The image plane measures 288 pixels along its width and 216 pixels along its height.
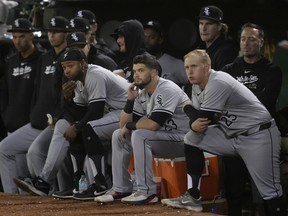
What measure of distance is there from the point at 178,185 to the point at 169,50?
2356 millimetres

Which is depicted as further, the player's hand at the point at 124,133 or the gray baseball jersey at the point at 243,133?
the player's hand at the point at 124,133

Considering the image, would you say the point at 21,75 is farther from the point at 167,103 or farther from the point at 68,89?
the point at 167,103

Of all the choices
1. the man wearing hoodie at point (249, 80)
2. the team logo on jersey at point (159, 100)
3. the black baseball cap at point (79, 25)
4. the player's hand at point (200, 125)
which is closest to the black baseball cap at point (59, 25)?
the black baseball cap at point (79, 25)

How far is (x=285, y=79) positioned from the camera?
899 cm

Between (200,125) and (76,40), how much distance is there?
6.46ft

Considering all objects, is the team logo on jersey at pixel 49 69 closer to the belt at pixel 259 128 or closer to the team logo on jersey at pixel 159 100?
the team logo on jersey at pixel 159 100

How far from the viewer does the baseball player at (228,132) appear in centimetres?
746

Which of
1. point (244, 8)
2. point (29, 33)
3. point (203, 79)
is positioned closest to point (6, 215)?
point (203, 79)

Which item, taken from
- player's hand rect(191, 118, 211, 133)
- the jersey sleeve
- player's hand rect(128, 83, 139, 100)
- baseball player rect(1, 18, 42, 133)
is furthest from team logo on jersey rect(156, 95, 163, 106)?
baseball player rect(1, 18, 42, 133)

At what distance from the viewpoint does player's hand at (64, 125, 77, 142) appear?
852cm

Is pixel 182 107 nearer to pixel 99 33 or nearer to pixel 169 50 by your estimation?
pixel 169 50

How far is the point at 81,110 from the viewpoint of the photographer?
8789mm

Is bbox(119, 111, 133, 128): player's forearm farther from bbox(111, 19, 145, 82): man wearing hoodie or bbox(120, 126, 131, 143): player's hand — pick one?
bbox(111, 19, 145, 82): man wearing hoodie

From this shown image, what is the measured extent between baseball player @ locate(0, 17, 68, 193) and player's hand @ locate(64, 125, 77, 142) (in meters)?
0.74
